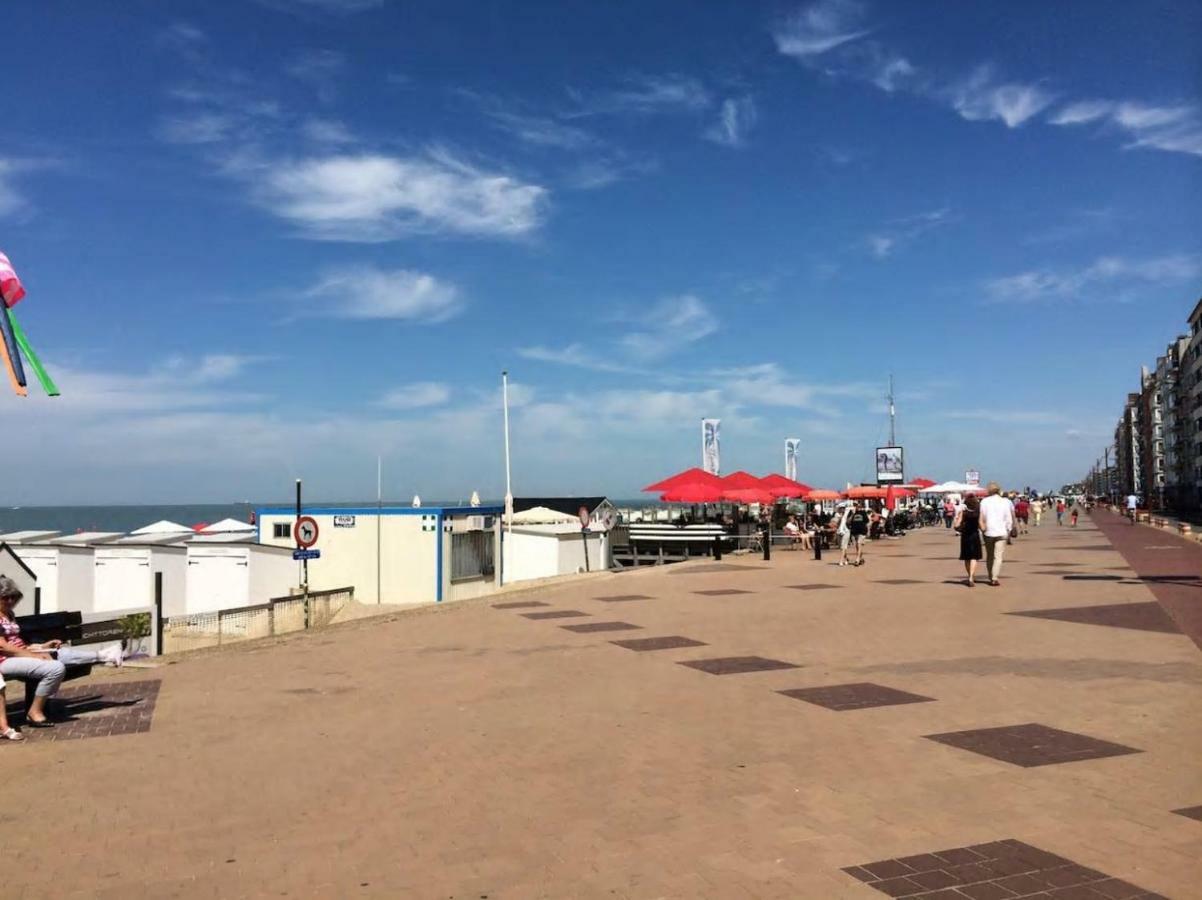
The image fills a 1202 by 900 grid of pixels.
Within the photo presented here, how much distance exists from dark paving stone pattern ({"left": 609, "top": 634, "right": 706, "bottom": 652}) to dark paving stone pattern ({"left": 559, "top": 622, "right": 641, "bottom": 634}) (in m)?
1.05

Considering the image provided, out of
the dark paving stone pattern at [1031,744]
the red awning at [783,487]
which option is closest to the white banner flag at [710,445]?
the red awning at [783,487]

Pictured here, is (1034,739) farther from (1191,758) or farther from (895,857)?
(895,857)

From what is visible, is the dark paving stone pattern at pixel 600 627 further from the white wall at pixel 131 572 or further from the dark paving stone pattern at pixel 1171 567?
the white wall at pixel 131 572

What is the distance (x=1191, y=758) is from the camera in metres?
6.01

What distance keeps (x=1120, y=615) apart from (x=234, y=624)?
13.7 m

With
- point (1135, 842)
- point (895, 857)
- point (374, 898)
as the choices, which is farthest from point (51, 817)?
point (1135, 842)

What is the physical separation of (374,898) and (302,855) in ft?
2.48

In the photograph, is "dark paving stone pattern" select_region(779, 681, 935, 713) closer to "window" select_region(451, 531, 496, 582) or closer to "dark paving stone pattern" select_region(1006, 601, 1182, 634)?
"dark paving stone pattern" select_region(1006, 601, 1182, 634)

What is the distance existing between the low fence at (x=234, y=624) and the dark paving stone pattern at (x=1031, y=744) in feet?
37.8

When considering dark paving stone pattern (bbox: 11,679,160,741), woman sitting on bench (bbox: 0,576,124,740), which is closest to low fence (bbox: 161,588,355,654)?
dark paving stone pattern (bbox: 11,679,160,741)

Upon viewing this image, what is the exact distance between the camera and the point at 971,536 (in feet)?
58.3

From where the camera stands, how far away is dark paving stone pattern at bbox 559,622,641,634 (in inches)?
519

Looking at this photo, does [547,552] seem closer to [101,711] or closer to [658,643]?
[658,643]

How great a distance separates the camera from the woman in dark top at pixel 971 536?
17453 millimetres
